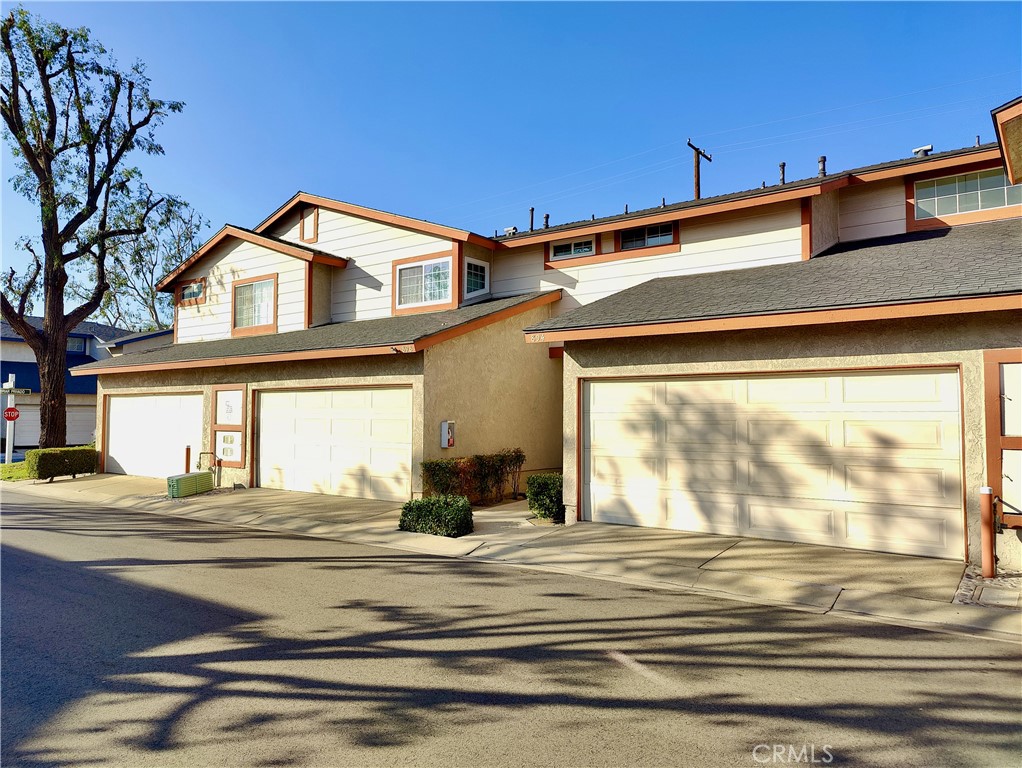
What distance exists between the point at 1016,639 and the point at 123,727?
7.35 m

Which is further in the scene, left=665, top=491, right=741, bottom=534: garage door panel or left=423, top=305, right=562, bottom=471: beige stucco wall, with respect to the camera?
left=423, top=305, right=562, bottom=471: beige stucco wall

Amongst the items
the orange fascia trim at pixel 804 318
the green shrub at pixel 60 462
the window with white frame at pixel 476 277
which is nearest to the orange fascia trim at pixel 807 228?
the orange fascia trim at pixel 804 318

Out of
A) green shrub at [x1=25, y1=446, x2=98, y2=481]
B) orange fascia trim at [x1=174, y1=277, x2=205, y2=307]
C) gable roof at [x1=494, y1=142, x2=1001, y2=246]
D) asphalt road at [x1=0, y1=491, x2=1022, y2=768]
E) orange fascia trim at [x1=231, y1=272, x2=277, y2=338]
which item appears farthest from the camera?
orange fascia trim at [x1=174, y1=277, x2=205, y2=307]

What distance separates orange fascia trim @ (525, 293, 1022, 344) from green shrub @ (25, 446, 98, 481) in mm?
17046

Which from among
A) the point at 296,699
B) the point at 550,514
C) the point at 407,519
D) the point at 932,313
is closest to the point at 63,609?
the point at 296,699

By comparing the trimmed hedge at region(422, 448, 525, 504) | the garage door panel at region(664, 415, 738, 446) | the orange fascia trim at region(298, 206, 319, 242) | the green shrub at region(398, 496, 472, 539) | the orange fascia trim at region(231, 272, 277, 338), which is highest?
the orange fascia trim at region(298, 206, 319, 242)

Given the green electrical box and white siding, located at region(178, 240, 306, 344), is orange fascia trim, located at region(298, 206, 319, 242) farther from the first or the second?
the green electrical box

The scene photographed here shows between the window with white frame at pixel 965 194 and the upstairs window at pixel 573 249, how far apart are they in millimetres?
7046

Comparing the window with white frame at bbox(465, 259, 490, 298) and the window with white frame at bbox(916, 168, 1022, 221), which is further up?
the window with white frame at bbox(916, 168, 1022, 221)

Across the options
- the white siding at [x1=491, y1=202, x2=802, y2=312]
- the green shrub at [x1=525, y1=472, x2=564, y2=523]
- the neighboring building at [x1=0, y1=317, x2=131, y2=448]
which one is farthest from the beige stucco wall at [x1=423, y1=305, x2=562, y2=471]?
the neighboring building at [x1=0, y1=317, x2=131, y2=448]

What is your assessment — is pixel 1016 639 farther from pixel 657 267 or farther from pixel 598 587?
pixel 657 267

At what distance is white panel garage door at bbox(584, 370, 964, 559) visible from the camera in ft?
27.1

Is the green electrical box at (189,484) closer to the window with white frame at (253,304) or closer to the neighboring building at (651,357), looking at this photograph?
the neighboring building at (651,357)

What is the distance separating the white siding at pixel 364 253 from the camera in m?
17.1
